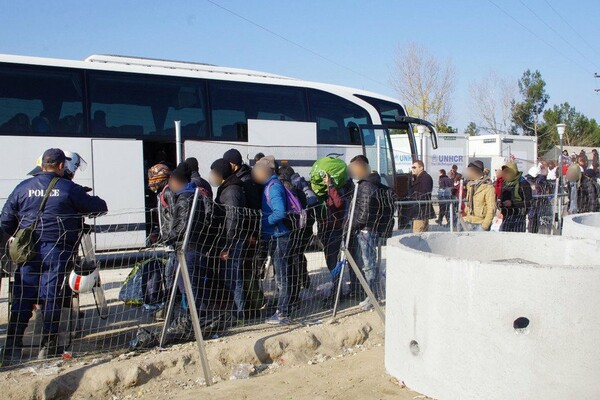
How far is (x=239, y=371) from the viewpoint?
17.1 feet

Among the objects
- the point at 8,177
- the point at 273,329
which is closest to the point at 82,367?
the point at 273,329

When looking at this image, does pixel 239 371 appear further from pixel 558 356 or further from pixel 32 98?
pixel 32 98

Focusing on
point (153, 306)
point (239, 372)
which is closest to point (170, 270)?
point (153, 306)

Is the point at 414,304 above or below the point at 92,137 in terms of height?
below

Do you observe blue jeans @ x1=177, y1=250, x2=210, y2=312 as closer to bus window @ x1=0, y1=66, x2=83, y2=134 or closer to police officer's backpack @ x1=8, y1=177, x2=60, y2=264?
police officer's backpack @ x1=8, y1=177, x2=60, y2=264

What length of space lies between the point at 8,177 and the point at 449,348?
786cm

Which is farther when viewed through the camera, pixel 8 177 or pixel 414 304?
pixel 8 177

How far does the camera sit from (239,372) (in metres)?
5.20

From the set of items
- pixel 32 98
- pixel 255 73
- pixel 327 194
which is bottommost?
pixel 327 194

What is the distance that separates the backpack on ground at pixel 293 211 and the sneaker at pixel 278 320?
0.96 meters

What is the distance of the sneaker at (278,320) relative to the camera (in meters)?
6.26

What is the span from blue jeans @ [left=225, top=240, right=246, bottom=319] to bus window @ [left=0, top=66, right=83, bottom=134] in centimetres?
506

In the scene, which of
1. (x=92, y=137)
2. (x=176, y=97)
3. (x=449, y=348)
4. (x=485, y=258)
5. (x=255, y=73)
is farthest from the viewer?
(x=255, y=73)

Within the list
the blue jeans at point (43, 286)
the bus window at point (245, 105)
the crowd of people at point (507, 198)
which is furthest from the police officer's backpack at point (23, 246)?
the bus window at point (245, 105)
